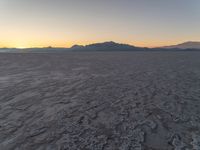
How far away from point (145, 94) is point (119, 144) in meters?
5.90

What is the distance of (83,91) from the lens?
37.6 feet

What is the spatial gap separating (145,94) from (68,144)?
6.49 metres

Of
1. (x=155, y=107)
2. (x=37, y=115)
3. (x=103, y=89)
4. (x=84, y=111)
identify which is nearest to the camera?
(x=37, y=115)

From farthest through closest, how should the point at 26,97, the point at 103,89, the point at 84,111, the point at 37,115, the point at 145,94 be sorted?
the point at 103,89 → the point at 145,94 → the point at 26,97 → the point at 84,111 → the point at 37,115

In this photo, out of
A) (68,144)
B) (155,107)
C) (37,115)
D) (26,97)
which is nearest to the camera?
(68,144)

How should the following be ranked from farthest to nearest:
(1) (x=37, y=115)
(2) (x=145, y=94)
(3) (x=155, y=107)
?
(2) (x=145, y=94) < (3) (x=155, y=107) < (1) (x=37, y=115)

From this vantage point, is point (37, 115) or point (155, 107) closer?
point (37, 115)

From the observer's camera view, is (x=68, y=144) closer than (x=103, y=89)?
Yes

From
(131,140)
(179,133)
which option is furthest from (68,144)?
(179,133)

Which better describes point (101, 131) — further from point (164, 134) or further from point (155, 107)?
point (155, 107)

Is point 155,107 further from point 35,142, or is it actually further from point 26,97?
point 26,97

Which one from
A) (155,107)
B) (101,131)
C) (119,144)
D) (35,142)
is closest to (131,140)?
(119,144)

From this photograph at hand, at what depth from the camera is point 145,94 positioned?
10.9 meters

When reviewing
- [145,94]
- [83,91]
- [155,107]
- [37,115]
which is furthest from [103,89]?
[37,115]
